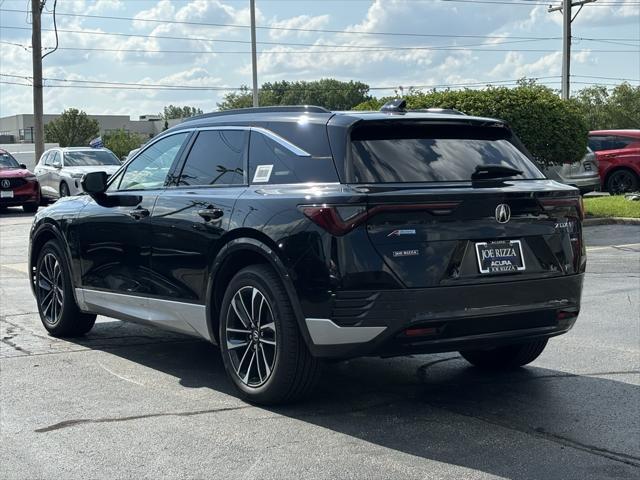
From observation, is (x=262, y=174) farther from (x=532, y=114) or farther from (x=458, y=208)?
(x=532, y=114)

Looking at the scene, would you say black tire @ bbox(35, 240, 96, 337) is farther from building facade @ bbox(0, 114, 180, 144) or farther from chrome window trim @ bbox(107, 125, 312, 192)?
building facade @ bbox(0, 114, 180, 144)

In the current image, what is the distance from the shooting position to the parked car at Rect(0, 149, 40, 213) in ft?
78.0

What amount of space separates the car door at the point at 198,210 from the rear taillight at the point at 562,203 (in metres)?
1.87

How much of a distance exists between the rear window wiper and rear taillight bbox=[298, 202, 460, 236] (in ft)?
1.71

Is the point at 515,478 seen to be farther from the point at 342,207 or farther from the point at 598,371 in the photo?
the point at 598,371

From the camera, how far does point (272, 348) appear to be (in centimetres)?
550

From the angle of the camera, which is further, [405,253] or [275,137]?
[275,137]

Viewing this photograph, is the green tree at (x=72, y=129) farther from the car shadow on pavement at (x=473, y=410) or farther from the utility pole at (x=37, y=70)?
the car shadow on pavement at (x=473, y=410)

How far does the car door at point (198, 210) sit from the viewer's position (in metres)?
5.87

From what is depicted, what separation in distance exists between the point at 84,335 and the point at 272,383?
3.12 metres

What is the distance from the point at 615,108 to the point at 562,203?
8024 centimetres

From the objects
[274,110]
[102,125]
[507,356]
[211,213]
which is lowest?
[507,356]

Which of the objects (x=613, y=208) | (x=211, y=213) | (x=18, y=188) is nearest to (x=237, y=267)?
(x=211, y=213)

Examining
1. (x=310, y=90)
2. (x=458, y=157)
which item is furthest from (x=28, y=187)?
(x=310, y=90)
